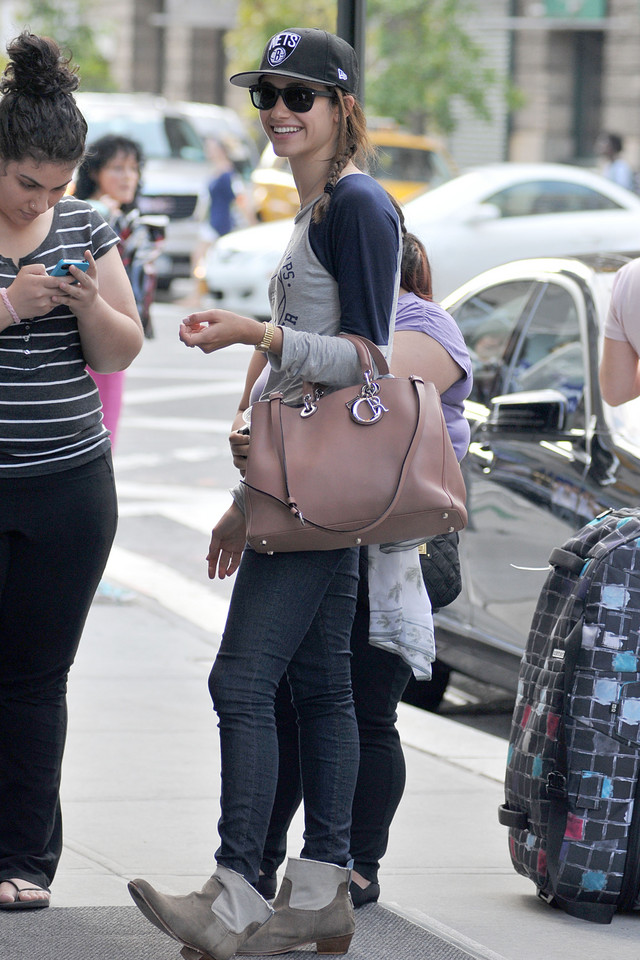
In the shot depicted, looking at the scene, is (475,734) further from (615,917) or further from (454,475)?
(454,475)

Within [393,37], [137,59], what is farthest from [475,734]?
[137,59]

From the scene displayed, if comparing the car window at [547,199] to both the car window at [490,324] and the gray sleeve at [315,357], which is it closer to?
the car window at [490,324]

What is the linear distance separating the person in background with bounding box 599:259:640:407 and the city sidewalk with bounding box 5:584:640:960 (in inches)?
50.2

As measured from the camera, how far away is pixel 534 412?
204 inches

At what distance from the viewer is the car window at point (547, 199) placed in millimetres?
15477

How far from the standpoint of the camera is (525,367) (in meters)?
5.64

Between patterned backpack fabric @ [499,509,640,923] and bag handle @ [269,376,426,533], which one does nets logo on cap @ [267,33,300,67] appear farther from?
patterned backpack fabric @ [499,509,640,923]

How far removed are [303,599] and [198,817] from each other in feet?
4.83

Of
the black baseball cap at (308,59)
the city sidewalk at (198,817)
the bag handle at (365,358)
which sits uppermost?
the black baseball cap at (308,59)

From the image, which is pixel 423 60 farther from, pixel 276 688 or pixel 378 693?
pixel 276 688

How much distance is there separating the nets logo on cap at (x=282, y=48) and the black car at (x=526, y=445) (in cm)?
208

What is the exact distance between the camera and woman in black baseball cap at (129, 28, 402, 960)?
312 centimetres

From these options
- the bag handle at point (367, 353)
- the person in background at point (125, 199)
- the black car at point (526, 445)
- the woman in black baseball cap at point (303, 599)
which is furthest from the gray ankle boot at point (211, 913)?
the person in background at point (125, 199)

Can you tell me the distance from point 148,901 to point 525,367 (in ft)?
9.88
